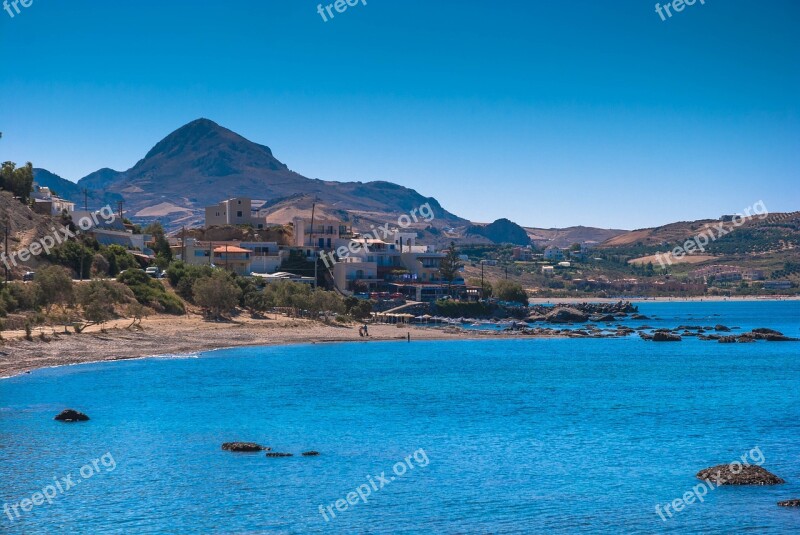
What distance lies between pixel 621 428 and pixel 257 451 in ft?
55.6

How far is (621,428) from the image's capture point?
4216cm

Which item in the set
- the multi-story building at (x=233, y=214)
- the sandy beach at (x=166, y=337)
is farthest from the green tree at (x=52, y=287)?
the multi-story building at (x=233, y=214)

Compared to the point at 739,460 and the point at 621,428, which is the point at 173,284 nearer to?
the point at 621,428

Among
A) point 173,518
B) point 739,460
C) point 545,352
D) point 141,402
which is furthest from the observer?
point 545,352

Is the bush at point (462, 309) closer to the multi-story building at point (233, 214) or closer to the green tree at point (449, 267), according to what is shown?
the green tree at point (449, 267)

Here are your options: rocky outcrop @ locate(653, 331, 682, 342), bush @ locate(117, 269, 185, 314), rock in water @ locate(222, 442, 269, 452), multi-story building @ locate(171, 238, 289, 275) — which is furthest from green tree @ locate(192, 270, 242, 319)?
rock in water @ locate(222, 442, 269, 452)

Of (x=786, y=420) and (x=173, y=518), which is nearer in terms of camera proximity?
(x=173, y=518)

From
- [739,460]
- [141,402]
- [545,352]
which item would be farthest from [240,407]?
[545,352]

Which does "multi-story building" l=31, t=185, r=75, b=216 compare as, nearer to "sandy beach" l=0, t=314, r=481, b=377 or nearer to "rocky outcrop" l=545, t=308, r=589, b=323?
"sandy beach" l=0, t=314, r=481, b=377
